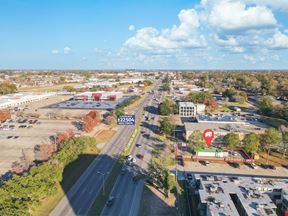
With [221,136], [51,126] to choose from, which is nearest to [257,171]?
[221,136]

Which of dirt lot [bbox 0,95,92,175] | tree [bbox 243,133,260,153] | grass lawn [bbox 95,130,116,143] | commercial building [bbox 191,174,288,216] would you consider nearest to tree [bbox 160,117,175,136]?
grass lawn [bbox 95,130,116,143]

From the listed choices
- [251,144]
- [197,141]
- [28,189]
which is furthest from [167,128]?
[28,189]

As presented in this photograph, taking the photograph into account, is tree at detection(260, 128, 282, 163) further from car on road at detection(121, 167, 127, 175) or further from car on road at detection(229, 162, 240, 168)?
car on road at detection(121, 167, 127, 175)

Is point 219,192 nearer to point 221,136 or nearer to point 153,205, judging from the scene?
point 153,205

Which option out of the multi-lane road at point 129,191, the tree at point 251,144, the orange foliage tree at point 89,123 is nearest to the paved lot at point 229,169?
the tree at point 251,144

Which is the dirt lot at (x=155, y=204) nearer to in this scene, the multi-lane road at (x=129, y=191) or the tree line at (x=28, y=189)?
the multi-lane road at (x=129, y=191)

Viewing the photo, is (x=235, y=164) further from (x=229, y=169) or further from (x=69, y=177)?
(x=69, y=177)

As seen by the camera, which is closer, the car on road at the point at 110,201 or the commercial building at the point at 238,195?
the commercial building at the point at 238,195
